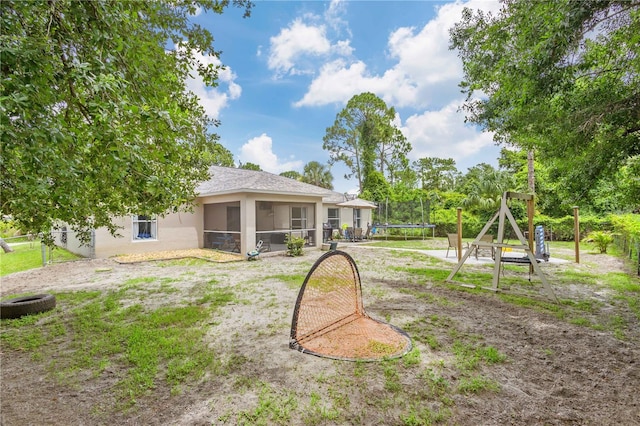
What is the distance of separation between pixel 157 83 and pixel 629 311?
26.7 ft

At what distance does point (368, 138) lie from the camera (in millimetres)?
33781

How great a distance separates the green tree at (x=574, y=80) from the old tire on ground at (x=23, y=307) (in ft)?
29.7

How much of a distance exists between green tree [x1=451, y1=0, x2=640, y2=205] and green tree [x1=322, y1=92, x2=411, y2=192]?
88.5 feet

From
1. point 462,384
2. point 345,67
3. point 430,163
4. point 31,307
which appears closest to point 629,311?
point 462,384

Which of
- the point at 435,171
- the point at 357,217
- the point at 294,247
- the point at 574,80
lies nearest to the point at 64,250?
the point at 294,247

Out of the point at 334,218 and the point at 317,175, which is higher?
the point at 317,175

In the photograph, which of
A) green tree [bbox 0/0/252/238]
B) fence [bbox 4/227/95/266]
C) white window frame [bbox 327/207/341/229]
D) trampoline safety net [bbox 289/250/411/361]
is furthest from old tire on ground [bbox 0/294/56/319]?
white window frame [bbox 327/207/341/229]

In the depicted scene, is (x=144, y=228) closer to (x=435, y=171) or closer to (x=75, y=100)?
(x=75, y=100)

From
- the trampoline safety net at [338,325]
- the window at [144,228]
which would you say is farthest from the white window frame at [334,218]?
the trampoline safety net at [338,325]

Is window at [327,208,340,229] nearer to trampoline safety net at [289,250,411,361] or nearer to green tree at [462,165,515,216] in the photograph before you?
green tree at [462,165,515,216]

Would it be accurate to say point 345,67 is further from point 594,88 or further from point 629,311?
point 629,311

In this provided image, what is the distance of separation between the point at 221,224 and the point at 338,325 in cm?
1224

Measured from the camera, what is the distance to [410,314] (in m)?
5.33

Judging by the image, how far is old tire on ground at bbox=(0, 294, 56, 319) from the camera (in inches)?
210
